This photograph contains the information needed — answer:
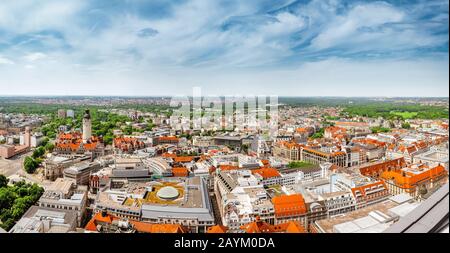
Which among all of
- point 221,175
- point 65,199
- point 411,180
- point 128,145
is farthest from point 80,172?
point 411,180

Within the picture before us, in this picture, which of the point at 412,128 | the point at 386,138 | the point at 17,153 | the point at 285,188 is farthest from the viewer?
the point at 412,128

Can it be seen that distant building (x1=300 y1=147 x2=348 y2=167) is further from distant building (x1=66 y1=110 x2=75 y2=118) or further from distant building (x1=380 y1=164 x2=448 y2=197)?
distant building (x1=66 y1=110 x2=75 y2=118)

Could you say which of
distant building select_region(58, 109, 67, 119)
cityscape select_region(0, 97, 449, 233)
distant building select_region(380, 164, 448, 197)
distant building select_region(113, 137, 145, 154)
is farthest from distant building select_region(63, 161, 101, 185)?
distant building select_region(58, 109, 67, 119)

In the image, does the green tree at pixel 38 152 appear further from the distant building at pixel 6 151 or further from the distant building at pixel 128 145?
the distant building at pixel 128 145

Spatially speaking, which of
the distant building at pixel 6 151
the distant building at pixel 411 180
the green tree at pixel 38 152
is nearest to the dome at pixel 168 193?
the distant building at pixel 411 180

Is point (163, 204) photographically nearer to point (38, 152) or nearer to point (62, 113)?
point (38, 152)
